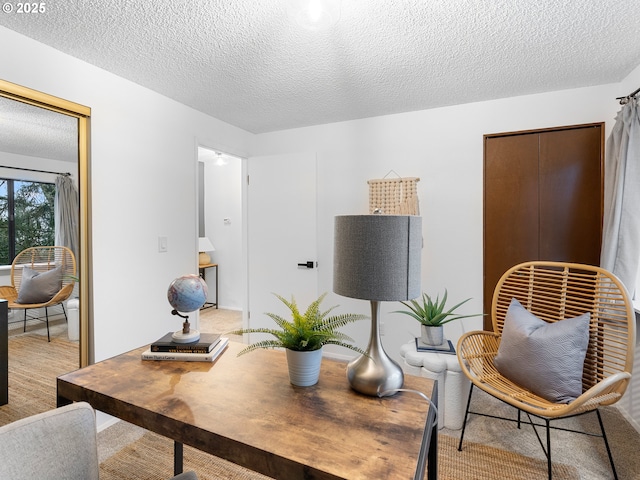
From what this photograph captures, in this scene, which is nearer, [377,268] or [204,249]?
[377,268]

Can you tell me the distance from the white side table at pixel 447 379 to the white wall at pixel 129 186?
1861 millimetres

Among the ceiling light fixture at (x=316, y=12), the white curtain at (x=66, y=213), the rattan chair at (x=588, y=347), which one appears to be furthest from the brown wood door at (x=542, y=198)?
the white curtain at (x=66, y=213)

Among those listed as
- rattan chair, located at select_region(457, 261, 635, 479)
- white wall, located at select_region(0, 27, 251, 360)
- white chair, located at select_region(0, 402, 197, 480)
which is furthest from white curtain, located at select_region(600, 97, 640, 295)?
white wall, located at select_region(0, 27, 251, 360)

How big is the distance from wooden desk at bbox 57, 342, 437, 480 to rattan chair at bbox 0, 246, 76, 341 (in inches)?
41.0

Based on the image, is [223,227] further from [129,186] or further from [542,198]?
[542,198]

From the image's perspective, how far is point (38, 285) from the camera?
199cm

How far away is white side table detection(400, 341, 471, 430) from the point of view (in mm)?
2100

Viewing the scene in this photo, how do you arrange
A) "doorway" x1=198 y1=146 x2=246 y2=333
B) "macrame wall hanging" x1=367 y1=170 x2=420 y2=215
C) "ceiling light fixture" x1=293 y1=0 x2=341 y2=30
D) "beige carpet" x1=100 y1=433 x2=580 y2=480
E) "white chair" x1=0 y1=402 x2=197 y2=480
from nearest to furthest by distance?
1. "white chair" x1=0 y1=402 x2=197 y2=480
2. "ceiling light fixture" x1=293 y1=0 x2=341 y2=30
3. "beige carpet" x1=100 y1=433 x2=580 y2=480
4. "macrame wall hanging" x1=367 y1=170 x2=420 y2=215
5. "doorway" x1=198 y1=146 x2=246 y2=333

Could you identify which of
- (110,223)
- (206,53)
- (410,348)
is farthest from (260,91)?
(410,348)

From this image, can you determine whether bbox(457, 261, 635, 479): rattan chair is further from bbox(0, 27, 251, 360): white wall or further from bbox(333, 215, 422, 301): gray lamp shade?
bbox(0, 27, 251, 360): white wall

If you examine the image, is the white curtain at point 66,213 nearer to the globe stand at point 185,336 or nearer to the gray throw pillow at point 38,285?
the gray throw pillow at point 38,285

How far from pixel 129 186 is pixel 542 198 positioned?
9.86ft

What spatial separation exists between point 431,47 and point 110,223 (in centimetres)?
225

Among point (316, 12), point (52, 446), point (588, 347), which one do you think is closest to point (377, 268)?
point (52, 446)
